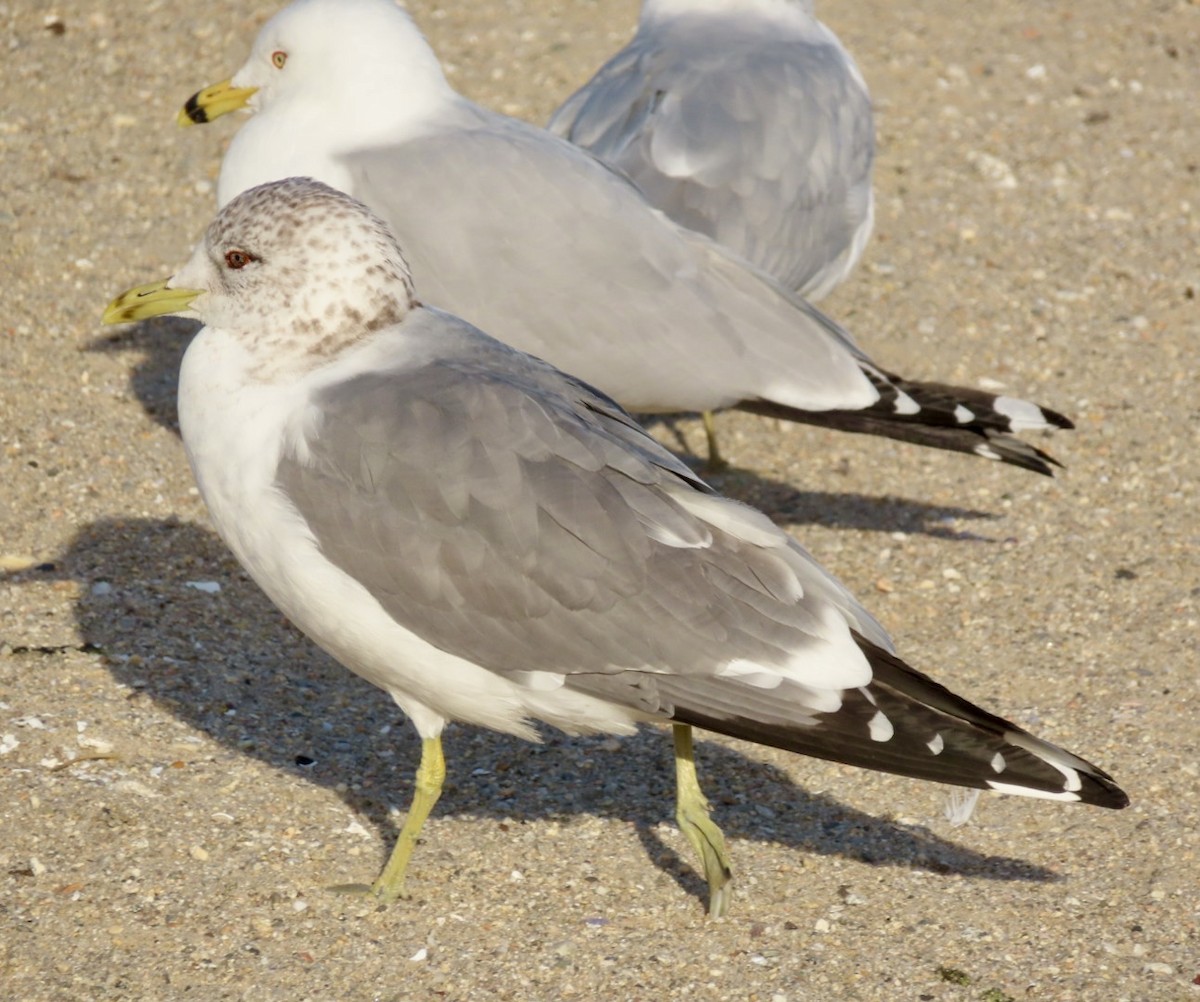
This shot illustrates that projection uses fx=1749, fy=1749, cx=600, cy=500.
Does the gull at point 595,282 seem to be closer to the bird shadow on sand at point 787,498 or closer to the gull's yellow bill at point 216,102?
the gull's yellow bill at point 216,102

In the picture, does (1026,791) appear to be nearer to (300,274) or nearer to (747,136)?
(300,274)

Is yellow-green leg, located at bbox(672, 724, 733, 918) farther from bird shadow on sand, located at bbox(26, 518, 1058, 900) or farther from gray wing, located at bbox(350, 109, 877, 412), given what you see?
gray wing, located at bbox(350, 109, 877, 412)

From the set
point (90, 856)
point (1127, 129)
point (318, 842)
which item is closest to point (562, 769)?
point (318, 842)

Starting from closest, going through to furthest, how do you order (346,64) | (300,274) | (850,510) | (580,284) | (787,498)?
(300,274)
(580,284)
(346,64)
(850,510)
(787,498)

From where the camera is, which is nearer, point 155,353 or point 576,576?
point 576,576

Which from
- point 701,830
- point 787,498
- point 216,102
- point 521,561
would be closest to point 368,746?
point 701,830

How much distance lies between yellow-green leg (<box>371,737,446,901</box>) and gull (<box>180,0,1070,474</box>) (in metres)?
1.54

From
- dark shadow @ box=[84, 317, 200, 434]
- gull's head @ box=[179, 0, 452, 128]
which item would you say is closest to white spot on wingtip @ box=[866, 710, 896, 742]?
gull's head @ box=[179, 0, 452, 128]

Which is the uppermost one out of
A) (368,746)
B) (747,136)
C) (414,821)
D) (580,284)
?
(747,136)

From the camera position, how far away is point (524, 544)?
3477mm

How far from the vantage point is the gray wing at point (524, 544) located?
3.48m

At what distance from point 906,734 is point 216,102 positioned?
3419 millimetres

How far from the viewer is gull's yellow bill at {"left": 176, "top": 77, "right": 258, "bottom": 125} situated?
221 inches

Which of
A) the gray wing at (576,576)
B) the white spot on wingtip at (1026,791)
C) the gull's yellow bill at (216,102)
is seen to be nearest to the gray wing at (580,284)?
the gull's yellow bill at (216,102)
